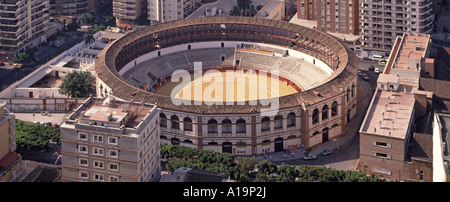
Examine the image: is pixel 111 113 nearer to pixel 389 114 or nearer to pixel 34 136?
pixel 34 136

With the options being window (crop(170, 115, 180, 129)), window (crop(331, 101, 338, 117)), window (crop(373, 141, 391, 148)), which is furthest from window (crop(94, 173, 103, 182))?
window (crop(331, 101, 338, 117))

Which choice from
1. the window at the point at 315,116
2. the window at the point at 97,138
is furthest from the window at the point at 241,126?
the window at the point at 97,138

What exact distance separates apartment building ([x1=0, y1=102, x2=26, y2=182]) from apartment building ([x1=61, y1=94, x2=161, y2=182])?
39.4ft

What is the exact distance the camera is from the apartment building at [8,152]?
148375 mm

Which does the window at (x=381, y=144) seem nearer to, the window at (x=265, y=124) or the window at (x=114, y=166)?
the window at (x=265, y=124)

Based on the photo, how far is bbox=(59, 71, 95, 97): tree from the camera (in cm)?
19675

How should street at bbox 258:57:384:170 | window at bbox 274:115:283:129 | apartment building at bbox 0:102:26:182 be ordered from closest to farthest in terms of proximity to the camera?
1. apartment building at bbox 0:102:26:182
2. street at bbox 258:57:384:170
3. window at bbox 274:115:283:129

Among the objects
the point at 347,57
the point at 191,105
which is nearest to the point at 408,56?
the point at 347,57

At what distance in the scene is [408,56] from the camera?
624 ft

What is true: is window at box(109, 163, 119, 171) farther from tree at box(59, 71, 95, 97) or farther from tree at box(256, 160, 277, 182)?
tree at box(59, 71, 95, 97)

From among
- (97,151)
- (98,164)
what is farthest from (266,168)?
(97,151)

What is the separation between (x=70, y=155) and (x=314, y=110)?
5555cm

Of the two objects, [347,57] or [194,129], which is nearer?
[194,129]

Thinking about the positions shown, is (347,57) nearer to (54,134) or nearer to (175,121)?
(175,121)
